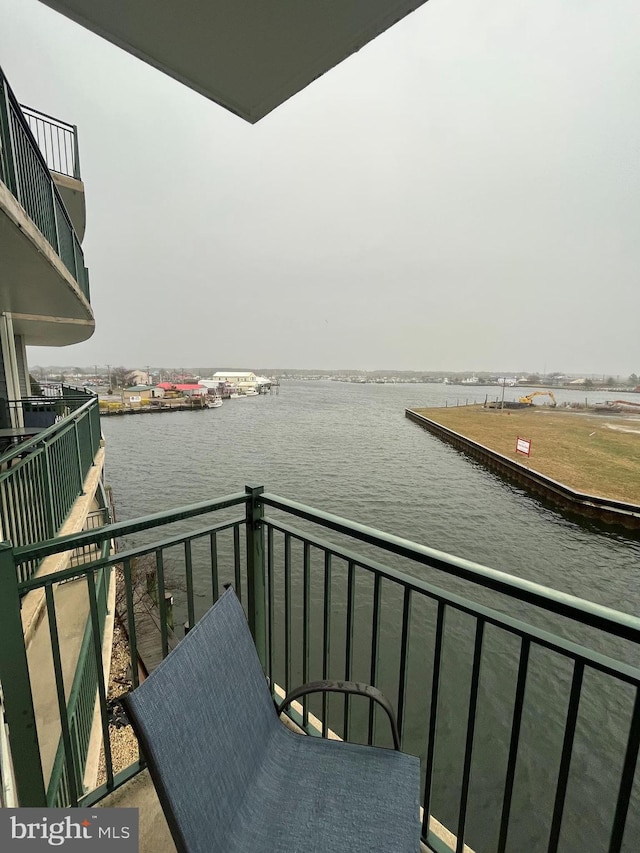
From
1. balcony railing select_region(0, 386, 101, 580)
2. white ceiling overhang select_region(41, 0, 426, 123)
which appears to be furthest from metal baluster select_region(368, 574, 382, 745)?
balcony railing select_region(0, 386, 101, 580)

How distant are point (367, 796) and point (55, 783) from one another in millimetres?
2286

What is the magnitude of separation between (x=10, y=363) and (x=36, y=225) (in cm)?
469

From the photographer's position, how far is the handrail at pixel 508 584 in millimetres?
822

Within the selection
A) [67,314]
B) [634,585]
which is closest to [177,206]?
[67,314]

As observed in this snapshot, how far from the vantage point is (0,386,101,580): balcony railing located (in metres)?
2.75

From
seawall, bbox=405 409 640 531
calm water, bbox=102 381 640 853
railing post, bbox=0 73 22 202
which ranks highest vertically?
railing post, bbox=0 73 22 202

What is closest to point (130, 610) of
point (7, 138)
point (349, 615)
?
point (349, 615)

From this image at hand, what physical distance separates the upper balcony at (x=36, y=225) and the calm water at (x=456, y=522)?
483 centimetres

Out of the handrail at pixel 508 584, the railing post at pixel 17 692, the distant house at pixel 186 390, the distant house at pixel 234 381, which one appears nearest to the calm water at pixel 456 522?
the railing post at pixel 17 692

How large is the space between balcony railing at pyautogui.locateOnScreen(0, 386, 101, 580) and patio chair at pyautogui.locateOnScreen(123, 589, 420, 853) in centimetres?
227

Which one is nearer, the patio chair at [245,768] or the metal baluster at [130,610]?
the patio chair at [245,768]

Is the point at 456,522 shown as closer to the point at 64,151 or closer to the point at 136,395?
the point at 64,151

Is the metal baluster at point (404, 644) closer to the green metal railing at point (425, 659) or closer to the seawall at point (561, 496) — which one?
the green metal railing at point (425, 659)

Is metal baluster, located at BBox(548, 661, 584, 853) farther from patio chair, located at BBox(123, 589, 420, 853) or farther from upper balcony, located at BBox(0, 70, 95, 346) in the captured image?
upper balcony, located at BBox(0, 70, 95, 346)
